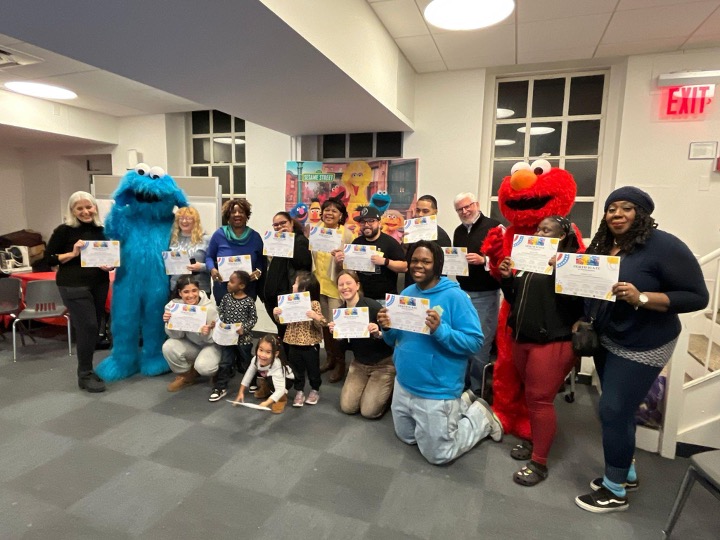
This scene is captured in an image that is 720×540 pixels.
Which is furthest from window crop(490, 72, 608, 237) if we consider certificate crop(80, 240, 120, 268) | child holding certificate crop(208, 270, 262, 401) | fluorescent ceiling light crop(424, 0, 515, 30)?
certificate crop(80, 240, 120, 268)

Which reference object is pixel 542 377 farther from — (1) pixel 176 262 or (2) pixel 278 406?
(1) pixel 176 262

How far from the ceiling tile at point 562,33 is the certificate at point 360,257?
6.69ft

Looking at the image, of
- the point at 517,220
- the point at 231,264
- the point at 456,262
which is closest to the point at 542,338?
the point at 517,220

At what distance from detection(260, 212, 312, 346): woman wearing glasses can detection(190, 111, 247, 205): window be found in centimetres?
273

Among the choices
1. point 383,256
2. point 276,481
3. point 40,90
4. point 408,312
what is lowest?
point 276,481

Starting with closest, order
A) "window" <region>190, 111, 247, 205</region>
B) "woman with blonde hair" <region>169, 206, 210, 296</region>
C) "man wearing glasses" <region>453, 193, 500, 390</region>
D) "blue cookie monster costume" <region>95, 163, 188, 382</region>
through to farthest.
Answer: "man wearing glasses" <region>453, 193, 500, 390</region>
"blue cookie monster costume" <region>95, 163, 188, 382</region>
"woman with blonde hair" <region>169, 206, 210, 296</region>
"window" <region>190, 111, 247, 205</region>

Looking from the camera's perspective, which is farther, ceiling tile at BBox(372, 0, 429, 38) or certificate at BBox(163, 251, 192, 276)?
certificate at BBox(163, 251, 192, 276)

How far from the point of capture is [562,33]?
3189mm

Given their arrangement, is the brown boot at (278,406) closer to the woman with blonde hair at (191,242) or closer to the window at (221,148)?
the woman with blonde hair at (191,242)

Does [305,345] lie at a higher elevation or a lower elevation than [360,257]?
lower

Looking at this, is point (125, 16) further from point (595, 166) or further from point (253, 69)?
point (595, 166)

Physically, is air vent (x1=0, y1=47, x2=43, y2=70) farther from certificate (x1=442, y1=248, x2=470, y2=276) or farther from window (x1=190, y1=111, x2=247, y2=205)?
certificate (x1=442, y1=248, x2=470, y2=276)

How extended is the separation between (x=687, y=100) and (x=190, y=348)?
4448mm

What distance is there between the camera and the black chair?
1491 mm
